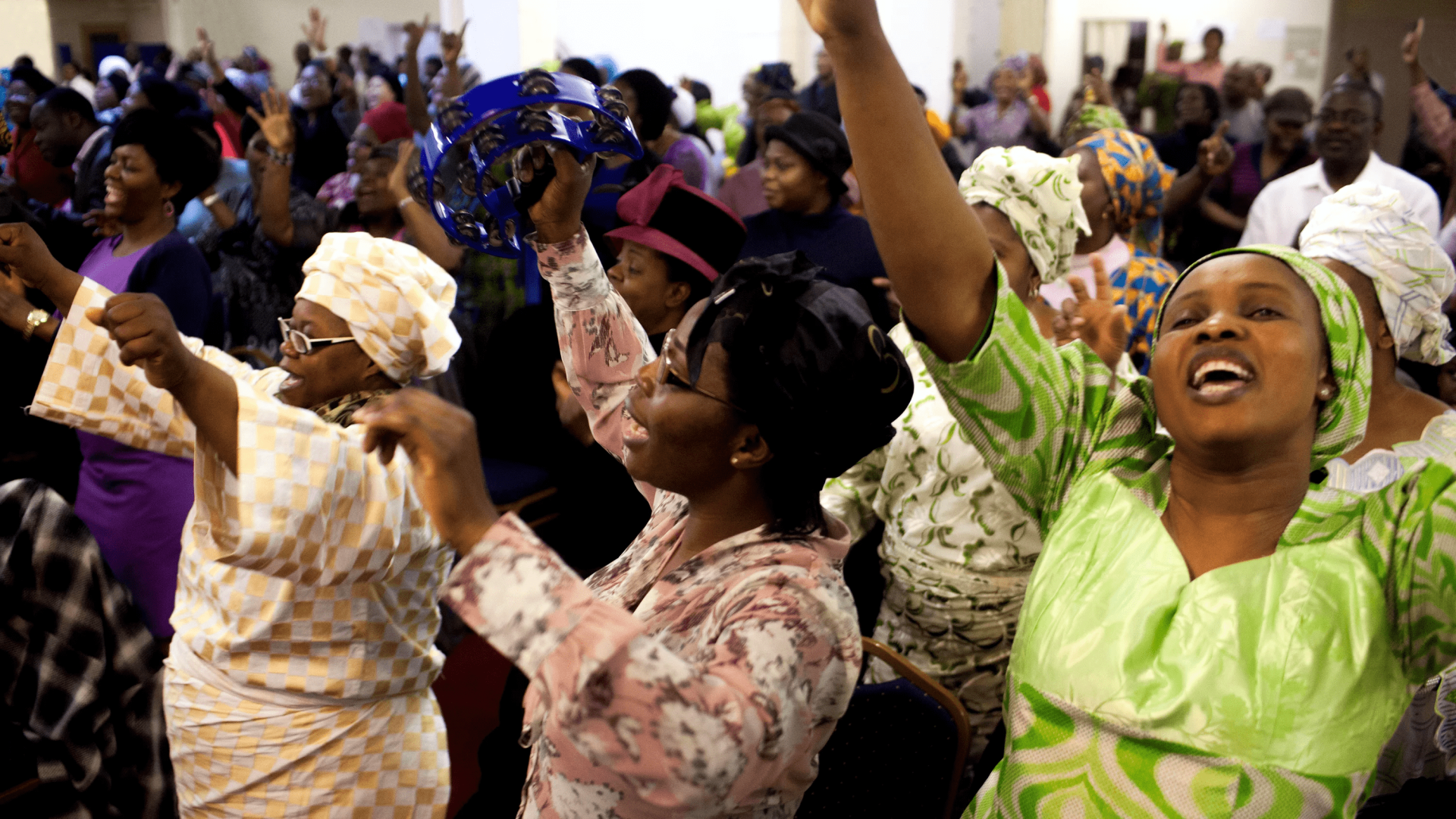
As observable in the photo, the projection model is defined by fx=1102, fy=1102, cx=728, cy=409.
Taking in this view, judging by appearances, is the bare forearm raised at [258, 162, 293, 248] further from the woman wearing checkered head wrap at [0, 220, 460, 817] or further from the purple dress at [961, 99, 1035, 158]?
the purple dress at [961, 99, 1035, 158]

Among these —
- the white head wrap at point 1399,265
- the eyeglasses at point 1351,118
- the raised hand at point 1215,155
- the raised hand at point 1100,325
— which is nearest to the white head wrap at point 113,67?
the raised hand at point 1215,155

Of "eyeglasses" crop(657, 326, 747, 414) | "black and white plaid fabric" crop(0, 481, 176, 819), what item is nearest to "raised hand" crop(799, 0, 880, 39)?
"eyeglasses" crop(657, 326, 747, 414)

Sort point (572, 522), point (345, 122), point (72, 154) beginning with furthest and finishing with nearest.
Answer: point (345, 122), point (72, 154), point (572, 522)

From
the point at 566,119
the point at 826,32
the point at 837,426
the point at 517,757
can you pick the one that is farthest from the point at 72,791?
the point at 826,32

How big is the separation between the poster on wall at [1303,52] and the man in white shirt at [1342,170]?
20.4ft

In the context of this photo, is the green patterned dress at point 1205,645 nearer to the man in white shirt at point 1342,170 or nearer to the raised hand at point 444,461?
the raised hand at point 444,461

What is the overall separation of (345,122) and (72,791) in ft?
21.1

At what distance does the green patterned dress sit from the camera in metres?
1.13

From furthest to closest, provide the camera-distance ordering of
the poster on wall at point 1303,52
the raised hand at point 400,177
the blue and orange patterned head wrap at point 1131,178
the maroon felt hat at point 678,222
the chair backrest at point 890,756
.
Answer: the poster on wall at point 1303,52, the raised hand at point 400,177, the blue and orange patterned head wrap at point 1131,178, the maroon felt hat at point 678,222, the chair backrest at point 890,756

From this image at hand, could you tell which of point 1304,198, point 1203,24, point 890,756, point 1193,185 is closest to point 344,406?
point 890,756

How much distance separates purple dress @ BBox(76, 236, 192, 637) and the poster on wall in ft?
34.0

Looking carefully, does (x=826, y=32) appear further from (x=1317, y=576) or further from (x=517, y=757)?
(x=517, y=757)

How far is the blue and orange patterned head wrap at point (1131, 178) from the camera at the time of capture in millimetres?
3418

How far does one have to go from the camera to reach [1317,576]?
3.84 feet
